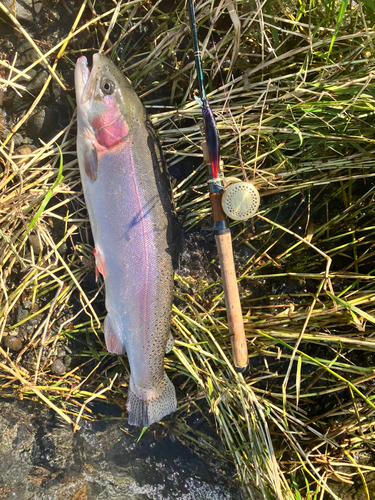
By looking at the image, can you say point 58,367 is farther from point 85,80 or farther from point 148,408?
point 85,80

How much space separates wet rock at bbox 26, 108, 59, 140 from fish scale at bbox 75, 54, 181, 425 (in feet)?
1.06

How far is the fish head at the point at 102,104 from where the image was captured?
1847 mm

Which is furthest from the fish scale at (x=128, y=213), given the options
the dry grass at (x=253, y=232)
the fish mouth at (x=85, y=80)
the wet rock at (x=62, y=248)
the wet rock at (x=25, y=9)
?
the wet rock at (x=25, y=9)

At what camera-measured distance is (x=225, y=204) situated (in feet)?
6.00

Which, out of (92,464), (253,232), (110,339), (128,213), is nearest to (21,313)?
(110,339)

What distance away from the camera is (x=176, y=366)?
88.4 inches

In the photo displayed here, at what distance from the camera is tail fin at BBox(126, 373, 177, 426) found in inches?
82.6

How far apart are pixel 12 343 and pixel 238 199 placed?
69.1 inches

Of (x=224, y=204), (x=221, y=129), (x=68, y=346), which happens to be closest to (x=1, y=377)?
(x=68, y=346)

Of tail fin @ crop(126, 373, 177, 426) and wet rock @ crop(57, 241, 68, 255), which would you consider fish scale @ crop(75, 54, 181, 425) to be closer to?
tail fin @ crop(126, 373, 177, 426)

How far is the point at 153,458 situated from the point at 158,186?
6.40 feet

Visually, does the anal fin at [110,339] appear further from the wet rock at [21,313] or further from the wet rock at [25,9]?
the wet rock at [25,9]

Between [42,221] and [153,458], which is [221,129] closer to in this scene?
[42,221]

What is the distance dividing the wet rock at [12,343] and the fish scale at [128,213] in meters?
0.64
